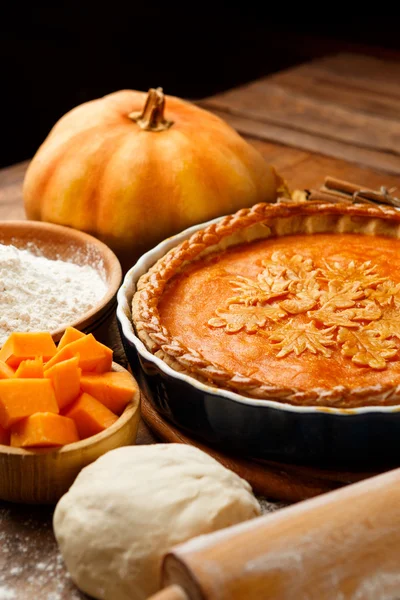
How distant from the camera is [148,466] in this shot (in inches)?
48.7

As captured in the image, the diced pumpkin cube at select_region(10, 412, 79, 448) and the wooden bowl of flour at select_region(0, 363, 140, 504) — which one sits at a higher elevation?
the diced pumpkin cube at select_region(10, 412, 79, 448)

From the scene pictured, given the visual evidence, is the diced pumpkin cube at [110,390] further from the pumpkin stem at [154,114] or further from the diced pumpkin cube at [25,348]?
the pumpkin stem at [154,114]

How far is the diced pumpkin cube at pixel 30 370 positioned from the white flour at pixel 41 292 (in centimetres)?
25

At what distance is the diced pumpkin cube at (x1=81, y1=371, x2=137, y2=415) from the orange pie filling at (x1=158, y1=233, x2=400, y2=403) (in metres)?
0.18

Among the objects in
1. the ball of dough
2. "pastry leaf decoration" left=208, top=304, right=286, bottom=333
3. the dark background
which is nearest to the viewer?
the ball of dough

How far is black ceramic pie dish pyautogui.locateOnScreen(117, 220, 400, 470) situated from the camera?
1.34 metres

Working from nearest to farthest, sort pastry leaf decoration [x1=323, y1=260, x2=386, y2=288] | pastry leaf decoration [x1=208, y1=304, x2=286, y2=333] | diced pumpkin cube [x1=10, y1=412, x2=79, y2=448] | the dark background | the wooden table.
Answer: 1. diced pumpkin cube [x1=10, y1=412, x2=79, y2=448]
2. pastry leaf decoration [x1=208, y1=304, x2=286, y2=333]
3. pastry leaf decoration [x1=323, y1=260, x2=386, y2=288]
4. the wooden table
5. the dark background

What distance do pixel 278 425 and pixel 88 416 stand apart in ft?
1.03

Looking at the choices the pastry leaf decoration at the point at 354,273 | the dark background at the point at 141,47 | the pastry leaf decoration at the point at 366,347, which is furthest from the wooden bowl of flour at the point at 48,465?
the dark background at the point at 141,47

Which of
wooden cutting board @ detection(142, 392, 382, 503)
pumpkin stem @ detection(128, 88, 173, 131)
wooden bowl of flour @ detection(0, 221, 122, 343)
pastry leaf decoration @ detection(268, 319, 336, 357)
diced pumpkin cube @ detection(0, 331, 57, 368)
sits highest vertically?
pumpkin stem @ detection(128, 88, 173, 131)

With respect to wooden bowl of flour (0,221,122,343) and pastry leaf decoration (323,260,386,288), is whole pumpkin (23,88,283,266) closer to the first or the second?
wooden bowl of flour (0,221,122,343)

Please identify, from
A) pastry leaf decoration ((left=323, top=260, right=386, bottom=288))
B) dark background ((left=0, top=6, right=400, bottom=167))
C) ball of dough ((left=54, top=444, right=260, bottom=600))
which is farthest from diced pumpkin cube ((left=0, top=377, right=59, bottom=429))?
dark background ((left=0, top=6, right=400, bottom=167))

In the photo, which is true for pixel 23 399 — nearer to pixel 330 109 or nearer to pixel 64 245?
pixel 64 245

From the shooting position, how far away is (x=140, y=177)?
202cm
